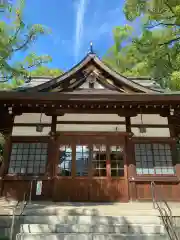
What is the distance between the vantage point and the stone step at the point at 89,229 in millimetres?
5109

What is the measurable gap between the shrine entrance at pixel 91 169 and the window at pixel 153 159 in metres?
0.59

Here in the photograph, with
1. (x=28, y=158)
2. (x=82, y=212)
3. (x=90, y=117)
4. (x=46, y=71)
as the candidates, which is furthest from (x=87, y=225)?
(x=46, y=71)

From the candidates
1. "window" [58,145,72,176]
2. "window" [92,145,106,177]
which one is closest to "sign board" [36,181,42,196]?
"window" [58,145,72,176]

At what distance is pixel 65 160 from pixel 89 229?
3.39 m

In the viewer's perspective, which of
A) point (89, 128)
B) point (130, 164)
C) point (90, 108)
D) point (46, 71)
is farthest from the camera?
point (46, 71)

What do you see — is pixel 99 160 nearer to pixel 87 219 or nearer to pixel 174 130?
pixel 87 219

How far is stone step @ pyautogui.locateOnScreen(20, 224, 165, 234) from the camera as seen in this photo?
5109 millimetres

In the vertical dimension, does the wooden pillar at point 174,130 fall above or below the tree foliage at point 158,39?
below

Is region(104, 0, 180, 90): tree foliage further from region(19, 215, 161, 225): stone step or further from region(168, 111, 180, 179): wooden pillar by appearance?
region(19, 215, 161, 225): stone step

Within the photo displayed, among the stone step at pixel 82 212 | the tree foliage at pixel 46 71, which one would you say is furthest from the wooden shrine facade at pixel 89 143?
the tree foliage at pixel 46 71

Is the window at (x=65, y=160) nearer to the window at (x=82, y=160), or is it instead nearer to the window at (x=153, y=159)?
the window at (x=82, y=160)

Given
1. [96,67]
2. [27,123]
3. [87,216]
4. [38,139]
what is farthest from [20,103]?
[87,216]

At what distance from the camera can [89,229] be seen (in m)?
5.13

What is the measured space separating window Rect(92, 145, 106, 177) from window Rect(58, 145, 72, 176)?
3.03 ft
